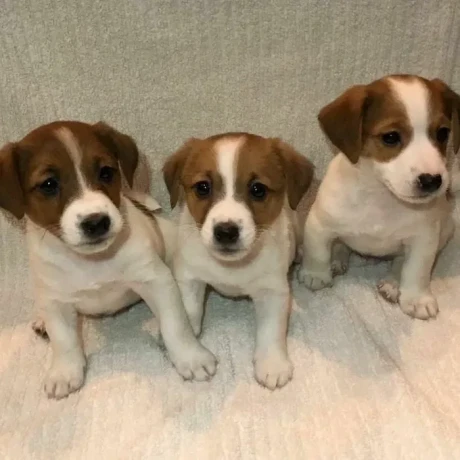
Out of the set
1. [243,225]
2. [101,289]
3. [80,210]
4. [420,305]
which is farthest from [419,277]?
[80,210]

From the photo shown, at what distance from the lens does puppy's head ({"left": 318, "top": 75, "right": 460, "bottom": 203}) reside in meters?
2.20

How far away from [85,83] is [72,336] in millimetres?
950

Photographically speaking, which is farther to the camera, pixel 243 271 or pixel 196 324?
pixel 196 324

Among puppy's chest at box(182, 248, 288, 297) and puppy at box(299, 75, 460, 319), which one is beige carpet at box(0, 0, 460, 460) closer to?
puppy at box(299, 75, 460, 319)

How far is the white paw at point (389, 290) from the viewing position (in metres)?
2.64

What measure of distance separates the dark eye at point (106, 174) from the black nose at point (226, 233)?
0.38 meters

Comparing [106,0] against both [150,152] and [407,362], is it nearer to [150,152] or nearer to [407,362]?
[150,152]

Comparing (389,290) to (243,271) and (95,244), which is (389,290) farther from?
(95,244)

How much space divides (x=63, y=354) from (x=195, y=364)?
1.46 feet

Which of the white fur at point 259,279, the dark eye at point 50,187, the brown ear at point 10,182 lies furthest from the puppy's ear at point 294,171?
the brown ear at point 10,182

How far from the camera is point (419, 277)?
258cm

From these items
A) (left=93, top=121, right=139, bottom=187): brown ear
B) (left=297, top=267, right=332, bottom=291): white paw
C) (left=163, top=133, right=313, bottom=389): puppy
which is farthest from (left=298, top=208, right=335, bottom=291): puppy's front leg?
(left=93, top=121, right=139, bottom=187): brown ear

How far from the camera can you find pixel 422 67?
2.80 m

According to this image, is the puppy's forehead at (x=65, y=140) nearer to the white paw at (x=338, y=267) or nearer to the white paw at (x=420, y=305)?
the white paw at (x=338, y=267)
